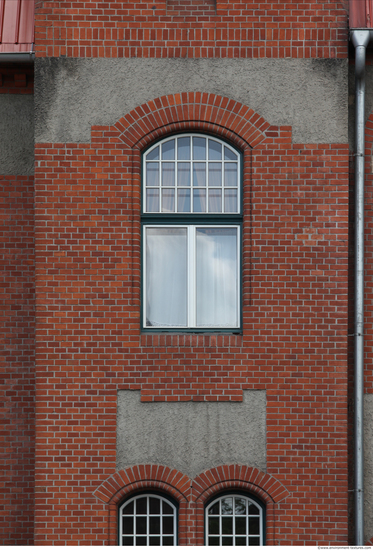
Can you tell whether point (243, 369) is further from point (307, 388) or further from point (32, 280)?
point (32, 280)

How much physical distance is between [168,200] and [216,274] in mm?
1089

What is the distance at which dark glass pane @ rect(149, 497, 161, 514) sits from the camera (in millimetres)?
7637

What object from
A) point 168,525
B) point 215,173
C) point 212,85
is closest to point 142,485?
point 168,525

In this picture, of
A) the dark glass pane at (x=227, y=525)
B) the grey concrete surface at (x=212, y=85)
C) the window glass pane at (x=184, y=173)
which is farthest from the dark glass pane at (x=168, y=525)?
the grey concrete surface at (x=212, y=85)

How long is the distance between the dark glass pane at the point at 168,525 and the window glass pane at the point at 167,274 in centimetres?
233

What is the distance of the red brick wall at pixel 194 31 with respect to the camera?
Answer: 7.88 m

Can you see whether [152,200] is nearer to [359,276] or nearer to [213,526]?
[359,276]

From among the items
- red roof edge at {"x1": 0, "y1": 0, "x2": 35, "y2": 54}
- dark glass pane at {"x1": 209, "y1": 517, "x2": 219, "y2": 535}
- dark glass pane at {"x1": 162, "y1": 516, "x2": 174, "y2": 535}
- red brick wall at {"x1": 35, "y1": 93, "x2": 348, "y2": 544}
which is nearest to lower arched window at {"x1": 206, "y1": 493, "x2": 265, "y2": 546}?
dark glass pane at {"x1": 209, "y1": 517, "x2": 219, "y2": 535}

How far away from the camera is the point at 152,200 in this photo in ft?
26.0

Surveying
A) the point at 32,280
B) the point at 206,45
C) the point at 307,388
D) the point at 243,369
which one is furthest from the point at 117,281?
the point at 206,45

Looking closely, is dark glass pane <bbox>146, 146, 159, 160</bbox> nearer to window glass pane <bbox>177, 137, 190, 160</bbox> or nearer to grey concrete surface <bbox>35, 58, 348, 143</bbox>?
window glass pane <bbox>177, 137, 190, 160</bbox>

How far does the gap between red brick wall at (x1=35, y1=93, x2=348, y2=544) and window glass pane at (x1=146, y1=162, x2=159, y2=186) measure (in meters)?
0.19

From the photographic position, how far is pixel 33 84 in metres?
8.48

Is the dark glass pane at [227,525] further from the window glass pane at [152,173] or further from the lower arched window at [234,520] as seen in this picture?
the window glass pane at [152,173]
